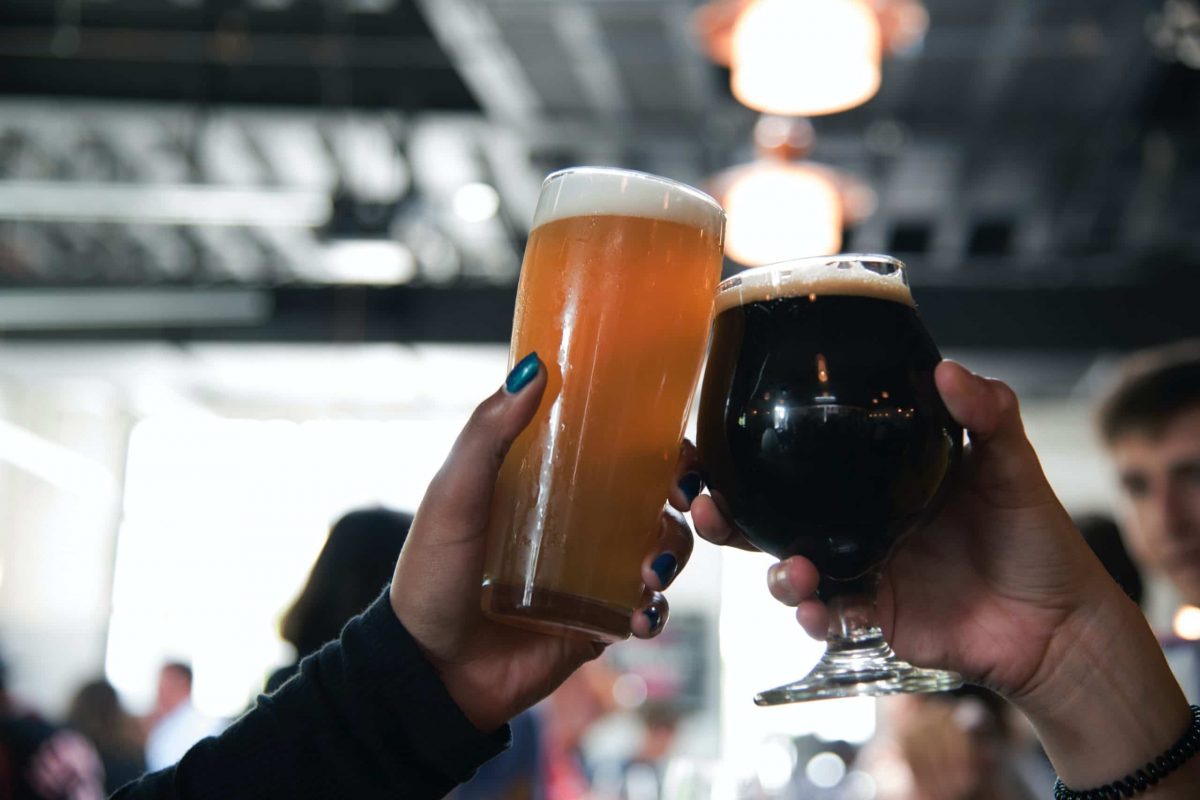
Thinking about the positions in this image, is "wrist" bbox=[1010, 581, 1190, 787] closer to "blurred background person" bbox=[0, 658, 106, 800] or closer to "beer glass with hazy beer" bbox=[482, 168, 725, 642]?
"beer glass with hazy beer" bbox=[482, 168, 725, 642]

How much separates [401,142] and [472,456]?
18.4ft

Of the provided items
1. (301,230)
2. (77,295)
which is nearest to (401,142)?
(301,230)

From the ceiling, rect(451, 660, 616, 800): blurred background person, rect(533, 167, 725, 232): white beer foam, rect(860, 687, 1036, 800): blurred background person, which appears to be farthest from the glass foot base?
the ceiling

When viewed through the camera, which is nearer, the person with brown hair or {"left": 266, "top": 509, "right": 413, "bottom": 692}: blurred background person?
the person with brown hair

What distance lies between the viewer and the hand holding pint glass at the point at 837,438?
0.80 meters

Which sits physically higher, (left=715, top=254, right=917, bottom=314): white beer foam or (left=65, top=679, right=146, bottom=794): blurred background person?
(left=715, top=254, right=917, bottom=314): white beer foam

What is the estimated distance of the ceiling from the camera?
5.56 meters

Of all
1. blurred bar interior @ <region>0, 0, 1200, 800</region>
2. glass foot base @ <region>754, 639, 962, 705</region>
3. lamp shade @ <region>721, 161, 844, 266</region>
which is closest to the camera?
glass foot base @ <region>754, 639, 962, 705</region>

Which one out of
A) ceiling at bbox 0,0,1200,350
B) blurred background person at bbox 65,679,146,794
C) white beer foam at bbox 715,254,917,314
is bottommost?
blurred background person at bbox 65,679,146,794

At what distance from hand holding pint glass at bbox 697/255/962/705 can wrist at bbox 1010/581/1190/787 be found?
4.7 inches

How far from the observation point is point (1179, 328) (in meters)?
7.20

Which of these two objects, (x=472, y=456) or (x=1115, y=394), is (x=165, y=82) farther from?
(x=472, y=456)

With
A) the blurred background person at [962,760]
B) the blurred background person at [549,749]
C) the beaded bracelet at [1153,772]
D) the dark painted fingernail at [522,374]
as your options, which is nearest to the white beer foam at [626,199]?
the dark painted fingernail at [522,374]

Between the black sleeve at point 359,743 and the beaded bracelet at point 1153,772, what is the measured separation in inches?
18.8
